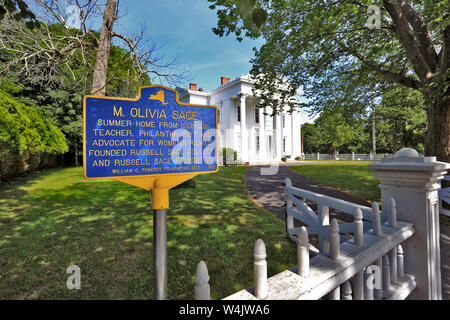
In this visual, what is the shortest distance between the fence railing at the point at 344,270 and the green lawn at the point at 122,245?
1.41 metres

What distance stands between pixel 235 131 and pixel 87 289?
23.8 m

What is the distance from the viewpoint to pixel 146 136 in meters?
1.87

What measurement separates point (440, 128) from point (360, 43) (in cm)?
408

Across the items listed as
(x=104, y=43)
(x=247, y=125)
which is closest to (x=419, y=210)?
(x=104, y=43)

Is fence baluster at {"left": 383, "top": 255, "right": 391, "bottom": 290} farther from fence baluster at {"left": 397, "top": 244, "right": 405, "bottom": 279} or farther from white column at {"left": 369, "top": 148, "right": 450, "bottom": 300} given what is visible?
white column at {"left": 369, "top": 148, "right": 450, "bottom": 300}

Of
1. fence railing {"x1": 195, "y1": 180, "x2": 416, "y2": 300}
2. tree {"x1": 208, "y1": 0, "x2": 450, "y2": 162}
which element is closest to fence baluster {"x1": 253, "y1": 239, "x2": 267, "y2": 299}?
fence railing {"x1": 195, "y1": 180, "x2": 416, "y2": 300}

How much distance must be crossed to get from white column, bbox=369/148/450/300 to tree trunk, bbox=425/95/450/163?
535 cm

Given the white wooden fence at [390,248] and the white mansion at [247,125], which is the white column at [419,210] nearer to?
the white wooden fence at [390,248]

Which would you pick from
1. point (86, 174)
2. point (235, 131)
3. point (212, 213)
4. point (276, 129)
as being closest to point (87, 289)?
point (86, 174)

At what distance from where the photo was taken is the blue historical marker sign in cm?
170

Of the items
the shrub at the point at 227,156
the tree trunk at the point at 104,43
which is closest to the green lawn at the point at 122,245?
the tree trunk at the point at 104,43

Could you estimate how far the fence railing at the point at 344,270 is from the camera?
54.3 inches

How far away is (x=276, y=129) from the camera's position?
→ 1123 inches
